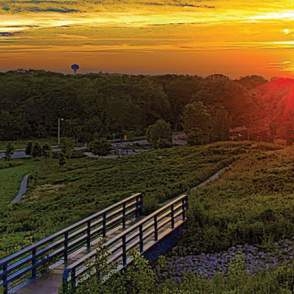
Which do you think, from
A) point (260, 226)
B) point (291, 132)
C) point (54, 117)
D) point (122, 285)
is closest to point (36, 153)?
point (291, 132)

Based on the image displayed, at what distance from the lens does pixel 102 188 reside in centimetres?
2912

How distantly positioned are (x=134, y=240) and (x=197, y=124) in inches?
1800

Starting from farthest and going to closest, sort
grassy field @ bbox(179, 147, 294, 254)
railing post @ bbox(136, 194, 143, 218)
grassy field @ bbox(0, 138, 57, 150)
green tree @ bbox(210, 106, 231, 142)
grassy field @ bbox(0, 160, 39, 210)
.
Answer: grassy field @ bbox(0, 138, 57, 150)
green tree @ bbox(210, 106, 231, 142)
grassy field @ bbox(0, 160, 39, 210)
railing post @ bbox(136, 194, 143, 218)
grassy field @ bbox(179, 147, 294, 254)

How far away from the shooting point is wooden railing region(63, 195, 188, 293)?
878cm

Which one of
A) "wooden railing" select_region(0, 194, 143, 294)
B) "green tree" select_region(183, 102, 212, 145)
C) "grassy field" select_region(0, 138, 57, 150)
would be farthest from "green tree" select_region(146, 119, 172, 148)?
"wooden railing" select_region(0, 194, 143, 294)

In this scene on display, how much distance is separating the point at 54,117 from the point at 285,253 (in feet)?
292

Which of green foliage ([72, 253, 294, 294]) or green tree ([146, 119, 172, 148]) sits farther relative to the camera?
green tree ([146, 119, 172, 148])

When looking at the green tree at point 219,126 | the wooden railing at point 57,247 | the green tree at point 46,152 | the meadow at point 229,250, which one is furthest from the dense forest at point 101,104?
the wooden railing at point 57,247

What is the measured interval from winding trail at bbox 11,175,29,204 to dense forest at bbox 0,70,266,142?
36.4 meters

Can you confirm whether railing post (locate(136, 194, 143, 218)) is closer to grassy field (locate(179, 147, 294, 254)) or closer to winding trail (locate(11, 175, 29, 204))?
grassy field (locate(179, 147, 294, 254))

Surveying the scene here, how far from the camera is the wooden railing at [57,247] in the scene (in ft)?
30.4

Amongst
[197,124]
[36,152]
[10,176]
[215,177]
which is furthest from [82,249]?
[36,152]

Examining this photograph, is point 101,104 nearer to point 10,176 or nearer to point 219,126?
point 219,126

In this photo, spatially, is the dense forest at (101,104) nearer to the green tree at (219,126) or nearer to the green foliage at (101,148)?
the green tree at (219,126)
